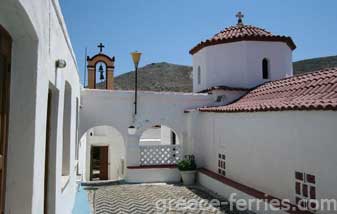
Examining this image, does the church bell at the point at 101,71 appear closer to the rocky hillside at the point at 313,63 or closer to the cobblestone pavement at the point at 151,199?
the cobblestone pavement at the point at 151,199

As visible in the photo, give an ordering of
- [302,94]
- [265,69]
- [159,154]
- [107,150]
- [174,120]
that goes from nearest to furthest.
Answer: [302,94] → [159,154] → [174,120] → [265,69] → [107,150]

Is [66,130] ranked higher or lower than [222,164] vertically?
higher

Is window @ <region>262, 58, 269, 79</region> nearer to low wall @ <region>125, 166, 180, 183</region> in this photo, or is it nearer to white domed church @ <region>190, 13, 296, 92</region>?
white domed church @ <region>190, 13, 296, 92</region>

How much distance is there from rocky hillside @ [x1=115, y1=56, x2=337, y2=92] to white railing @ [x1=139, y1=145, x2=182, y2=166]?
28.0m

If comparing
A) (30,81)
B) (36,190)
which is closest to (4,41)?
(30,81)

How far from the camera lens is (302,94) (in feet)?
25.7

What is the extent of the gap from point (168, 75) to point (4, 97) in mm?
47212

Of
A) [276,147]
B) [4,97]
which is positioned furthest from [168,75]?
[4,97]

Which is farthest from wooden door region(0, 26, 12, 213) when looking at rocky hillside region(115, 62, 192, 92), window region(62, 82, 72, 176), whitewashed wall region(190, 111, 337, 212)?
rocky hillside region(115, 62, 192, 92)

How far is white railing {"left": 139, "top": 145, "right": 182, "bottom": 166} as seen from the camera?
12109 millimetres

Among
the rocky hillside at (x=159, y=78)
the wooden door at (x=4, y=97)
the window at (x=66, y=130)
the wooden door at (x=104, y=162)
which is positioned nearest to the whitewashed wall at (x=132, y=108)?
the window at (x=66, y=130)

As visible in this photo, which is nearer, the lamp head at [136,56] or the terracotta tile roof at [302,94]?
the terracotta tile roof at [302,94]

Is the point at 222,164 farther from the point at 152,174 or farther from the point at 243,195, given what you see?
the point at 152,174

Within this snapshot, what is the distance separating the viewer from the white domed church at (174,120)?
9.52 feet
